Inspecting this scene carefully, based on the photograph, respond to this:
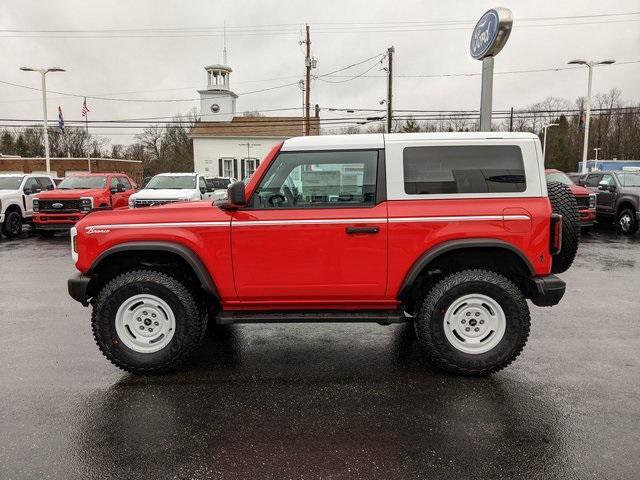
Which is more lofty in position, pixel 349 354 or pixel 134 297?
pixel 134 297

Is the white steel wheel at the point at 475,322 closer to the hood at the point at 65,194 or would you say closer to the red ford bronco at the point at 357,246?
the red ford bronco at the point at 357,246

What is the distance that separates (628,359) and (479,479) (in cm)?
269

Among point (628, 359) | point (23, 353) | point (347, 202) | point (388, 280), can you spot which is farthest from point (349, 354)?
point (23, 353)

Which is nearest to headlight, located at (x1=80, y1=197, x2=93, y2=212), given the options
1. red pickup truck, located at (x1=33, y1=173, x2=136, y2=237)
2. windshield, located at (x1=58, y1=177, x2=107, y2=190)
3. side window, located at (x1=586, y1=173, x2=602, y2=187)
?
red pickup truck, located at (x1=33, y1=173, x2=136, y2=237)

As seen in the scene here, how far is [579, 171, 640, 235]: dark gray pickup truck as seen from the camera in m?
13.9

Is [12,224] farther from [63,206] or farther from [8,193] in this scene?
[63,206]

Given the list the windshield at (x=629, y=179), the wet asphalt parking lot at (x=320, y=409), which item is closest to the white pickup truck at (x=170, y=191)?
the wet asphalt parking lot at (x=320, y=409)

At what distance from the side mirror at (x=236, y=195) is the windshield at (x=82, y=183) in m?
13.2

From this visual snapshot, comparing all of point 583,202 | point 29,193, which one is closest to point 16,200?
point 29,193

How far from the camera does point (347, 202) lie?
4.15m

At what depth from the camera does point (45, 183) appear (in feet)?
54.1

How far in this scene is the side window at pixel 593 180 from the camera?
16969mm

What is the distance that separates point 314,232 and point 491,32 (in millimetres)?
6801

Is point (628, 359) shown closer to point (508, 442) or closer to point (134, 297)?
point (508, 442)
